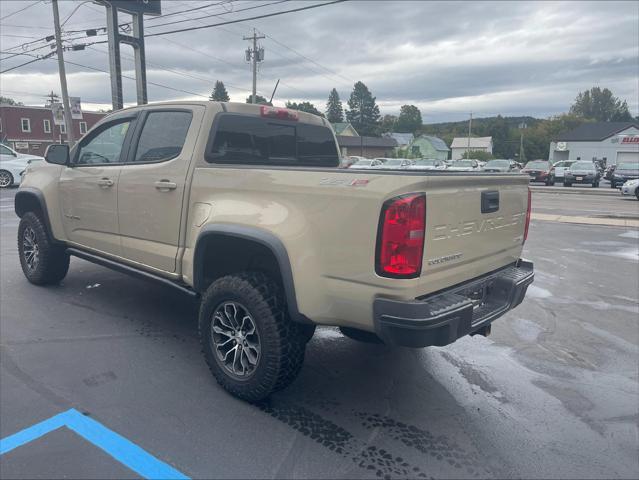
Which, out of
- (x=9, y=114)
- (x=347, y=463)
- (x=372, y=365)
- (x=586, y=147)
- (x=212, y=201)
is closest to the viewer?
(x=347, y=463)

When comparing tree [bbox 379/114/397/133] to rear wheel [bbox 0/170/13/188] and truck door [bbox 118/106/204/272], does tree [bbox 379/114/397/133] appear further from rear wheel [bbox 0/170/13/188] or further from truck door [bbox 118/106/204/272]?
truck door [bbox 118/106/204/272]

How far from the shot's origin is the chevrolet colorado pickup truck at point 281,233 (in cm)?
265

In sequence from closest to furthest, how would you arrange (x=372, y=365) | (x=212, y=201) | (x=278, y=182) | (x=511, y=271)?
1. (x=278, y=182)
2. (x=212, y=201)
3. (x=511, y=271)
4. (x=372, y=365)

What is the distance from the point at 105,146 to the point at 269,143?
5.30ft

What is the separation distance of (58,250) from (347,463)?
422cm

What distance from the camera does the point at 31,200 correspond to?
213 inches

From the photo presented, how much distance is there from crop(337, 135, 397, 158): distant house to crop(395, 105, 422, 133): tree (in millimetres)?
47714

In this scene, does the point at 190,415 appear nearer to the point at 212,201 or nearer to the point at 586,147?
the point at 212,201

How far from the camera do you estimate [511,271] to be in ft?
12.1

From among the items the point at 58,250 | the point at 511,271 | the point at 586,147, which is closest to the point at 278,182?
Answer: the point at 511,271

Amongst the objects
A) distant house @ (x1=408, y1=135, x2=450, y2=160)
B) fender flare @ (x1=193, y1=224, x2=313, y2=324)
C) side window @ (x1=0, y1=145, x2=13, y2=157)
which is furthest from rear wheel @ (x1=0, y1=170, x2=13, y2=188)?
distant house @ (x1=408, y1=135, x2=450, y2=160)

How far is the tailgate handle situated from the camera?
3146 millimetres

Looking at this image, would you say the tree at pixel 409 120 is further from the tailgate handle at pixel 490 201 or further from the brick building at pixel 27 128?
the tailgate handle at pixel 490 201

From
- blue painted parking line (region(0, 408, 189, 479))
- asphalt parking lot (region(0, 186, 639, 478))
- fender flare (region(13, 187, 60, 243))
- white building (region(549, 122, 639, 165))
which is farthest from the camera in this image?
white building (region(549, 122, 639, 165))
